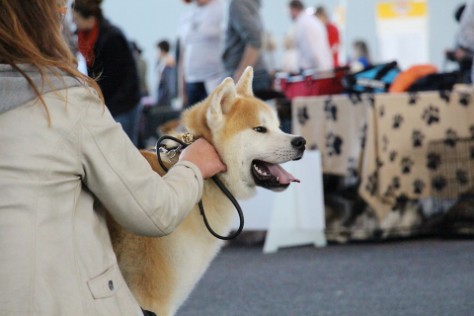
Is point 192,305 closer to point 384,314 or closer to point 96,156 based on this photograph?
point 384,314

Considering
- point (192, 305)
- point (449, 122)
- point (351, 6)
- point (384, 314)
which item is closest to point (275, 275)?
point (192, 305)

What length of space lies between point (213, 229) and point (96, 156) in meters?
0.78

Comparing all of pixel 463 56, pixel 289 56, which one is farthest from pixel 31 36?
pixel 289 56

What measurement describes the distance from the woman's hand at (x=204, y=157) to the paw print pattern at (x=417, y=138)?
11.6ft

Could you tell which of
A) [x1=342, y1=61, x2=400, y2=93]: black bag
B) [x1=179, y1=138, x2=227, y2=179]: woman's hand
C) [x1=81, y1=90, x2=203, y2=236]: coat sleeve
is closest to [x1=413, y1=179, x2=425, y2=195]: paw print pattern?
[x1=342, y1=61, x2=400, y2=93]: black bag

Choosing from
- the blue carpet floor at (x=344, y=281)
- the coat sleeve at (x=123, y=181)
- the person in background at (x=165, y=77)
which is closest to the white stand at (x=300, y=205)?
the blue carpet floor at (x=344, y=281)

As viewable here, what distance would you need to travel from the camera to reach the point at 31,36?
1.79 metres

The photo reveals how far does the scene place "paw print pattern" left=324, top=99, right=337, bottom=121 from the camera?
18.4 ft

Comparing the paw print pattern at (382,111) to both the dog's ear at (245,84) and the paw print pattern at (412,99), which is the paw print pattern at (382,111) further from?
the dog's ear at (245,84)

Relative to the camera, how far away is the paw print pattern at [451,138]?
18.8ft

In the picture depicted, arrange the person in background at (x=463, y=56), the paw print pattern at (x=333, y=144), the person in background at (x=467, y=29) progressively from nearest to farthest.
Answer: the paw print pattern at (x=333, y=144), the person in background at (x=467, y=29), the person in background at (x=463, y=56)

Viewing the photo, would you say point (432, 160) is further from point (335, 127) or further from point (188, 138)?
point (188, 138)

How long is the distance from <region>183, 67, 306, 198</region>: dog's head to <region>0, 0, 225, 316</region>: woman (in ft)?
2.14

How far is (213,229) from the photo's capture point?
8.24 ft
